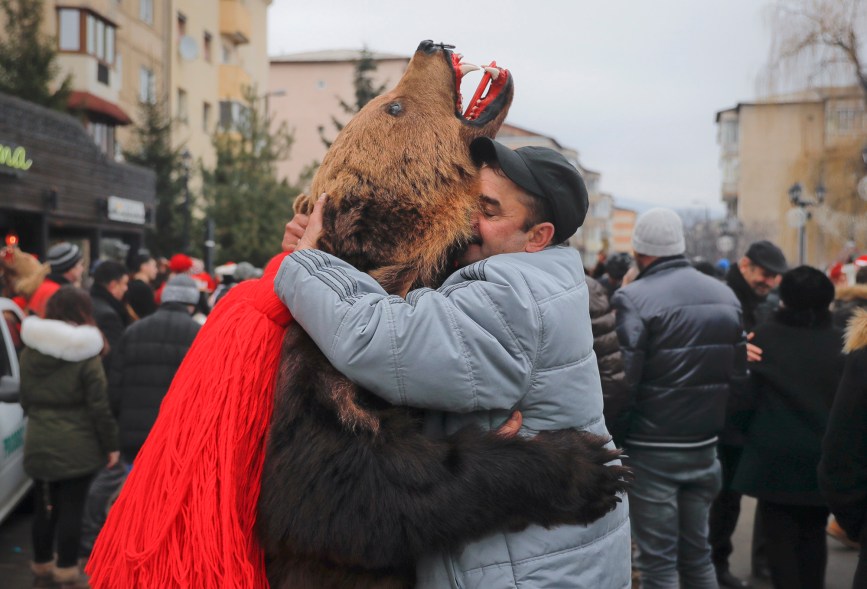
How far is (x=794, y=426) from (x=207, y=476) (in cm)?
361

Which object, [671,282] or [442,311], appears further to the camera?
[671,282]

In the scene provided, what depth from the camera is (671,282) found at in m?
4.45

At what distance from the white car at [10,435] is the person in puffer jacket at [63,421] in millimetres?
232

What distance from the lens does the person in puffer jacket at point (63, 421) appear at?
5.24 metres

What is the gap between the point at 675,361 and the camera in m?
4.35

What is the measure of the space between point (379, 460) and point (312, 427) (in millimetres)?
169

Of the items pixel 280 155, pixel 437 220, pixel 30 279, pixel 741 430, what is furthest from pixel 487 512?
pixel 280 155

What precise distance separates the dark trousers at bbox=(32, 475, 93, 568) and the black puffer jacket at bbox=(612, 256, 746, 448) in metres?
3.49

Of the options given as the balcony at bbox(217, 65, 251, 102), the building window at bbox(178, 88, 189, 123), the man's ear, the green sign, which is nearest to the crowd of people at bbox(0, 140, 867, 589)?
the man's ear

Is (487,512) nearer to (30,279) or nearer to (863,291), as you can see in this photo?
A: (863,291)

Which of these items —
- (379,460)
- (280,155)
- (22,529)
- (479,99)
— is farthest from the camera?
(280,155)

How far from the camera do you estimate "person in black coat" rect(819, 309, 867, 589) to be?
10.3ft

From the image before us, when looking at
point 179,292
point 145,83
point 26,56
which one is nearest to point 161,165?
point 145,83

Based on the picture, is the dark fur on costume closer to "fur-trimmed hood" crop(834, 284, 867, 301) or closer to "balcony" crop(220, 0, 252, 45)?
"fur-trimmed hood" crop(834, 284, 867, 301)
